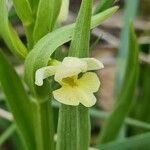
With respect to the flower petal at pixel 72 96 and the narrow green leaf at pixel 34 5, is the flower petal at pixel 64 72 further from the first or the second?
the narrow green leaf at pixel 34 5

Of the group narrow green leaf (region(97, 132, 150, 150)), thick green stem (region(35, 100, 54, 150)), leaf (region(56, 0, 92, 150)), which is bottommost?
narrow green leaf (region(97, 132, 150, 150))

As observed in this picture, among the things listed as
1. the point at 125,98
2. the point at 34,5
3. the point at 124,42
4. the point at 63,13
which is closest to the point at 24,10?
the point at 34,5

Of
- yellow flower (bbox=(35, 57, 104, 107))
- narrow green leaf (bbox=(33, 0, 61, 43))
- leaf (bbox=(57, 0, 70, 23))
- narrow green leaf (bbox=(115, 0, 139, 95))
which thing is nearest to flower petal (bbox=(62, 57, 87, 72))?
yellow flower (bbox=(35, 57, 104, 107))

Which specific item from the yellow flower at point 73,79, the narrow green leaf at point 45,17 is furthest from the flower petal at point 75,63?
the narrow green leaf at point 45,17

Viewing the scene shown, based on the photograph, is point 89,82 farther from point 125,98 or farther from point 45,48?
point 125,98

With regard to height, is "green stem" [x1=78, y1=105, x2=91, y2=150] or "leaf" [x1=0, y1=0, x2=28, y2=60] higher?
"leaf" [x1=0, y1=0, x2=28, y2=60]

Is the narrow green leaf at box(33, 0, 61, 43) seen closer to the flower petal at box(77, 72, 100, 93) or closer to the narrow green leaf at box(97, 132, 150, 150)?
the flower petal at box(77, 72, 100, 93)
